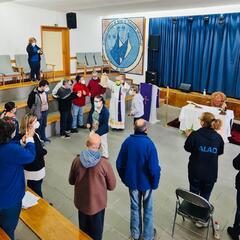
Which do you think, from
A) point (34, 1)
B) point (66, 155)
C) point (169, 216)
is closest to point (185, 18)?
point (34, 1)

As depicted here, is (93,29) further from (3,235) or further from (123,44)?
(3,235)

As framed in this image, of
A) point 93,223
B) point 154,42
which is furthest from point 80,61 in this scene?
point 93,223

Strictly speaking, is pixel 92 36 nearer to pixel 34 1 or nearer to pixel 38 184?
pixel 34 1

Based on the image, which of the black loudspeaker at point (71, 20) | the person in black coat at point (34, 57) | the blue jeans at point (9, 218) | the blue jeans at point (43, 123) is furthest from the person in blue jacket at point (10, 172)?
the black loudspeaker at point (71, 20)

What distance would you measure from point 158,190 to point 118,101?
9.34 feet

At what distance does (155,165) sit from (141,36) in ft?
25.9

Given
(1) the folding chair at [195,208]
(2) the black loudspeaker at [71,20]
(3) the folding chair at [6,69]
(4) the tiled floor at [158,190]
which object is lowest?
(4) the tiled floor at [158,190]

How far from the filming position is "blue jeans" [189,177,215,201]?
295cm

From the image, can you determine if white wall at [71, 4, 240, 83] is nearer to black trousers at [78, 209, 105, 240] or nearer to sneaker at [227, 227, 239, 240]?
sneaker at [227, 227, 239, 240]

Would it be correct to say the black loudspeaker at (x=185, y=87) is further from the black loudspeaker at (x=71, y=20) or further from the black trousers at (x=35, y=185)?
the black trousers at (x=35, y=185)

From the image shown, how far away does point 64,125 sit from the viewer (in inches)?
234

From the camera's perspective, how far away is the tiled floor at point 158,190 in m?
3.12

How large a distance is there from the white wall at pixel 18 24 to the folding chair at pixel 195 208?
6730mm

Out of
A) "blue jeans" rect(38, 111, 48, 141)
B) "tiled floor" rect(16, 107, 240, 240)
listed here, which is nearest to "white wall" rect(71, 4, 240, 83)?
"tiled floor" rect(16, 107, 240, 240)
